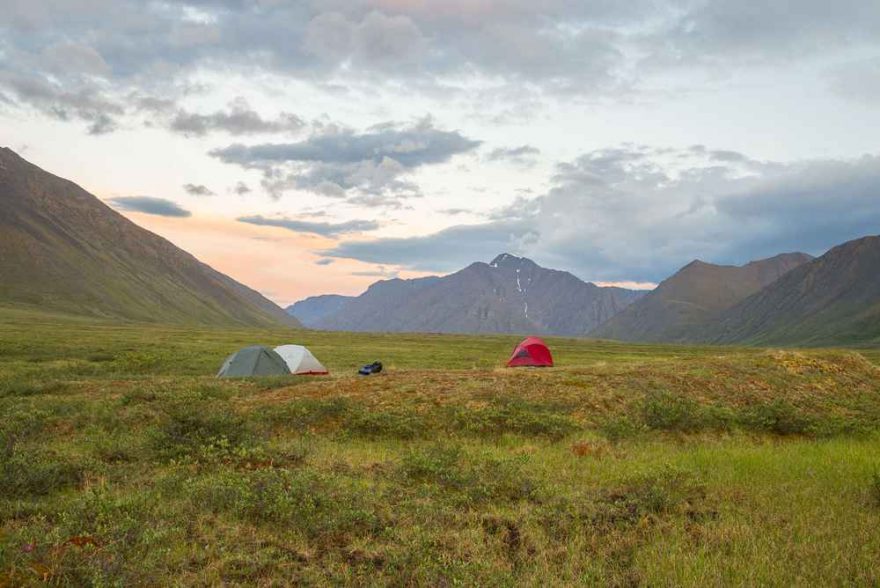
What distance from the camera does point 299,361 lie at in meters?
36.0

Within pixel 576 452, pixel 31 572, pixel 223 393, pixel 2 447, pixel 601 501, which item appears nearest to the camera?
pixel 31 572

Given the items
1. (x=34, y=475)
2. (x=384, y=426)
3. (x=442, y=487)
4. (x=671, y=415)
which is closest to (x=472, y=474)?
(x=442, y=487)

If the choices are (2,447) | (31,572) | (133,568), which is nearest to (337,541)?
(133,568)

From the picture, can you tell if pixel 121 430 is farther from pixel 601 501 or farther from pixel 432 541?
pixel 601 501

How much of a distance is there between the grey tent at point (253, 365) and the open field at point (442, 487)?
1048cm

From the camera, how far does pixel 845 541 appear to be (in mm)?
8227

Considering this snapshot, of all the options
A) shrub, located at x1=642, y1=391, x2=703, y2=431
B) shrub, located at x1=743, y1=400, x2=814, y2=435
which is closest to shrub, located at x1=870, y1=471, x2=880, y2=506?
shrub, located at x1=642, y1=391, x2=703, y2=431

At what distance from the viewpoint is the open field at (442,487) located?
24.4ft

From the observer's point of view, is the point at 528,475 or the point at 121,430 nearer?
the point at 528,475

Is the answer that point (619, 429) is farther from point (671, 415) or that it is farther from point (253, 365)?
point (253, 365)

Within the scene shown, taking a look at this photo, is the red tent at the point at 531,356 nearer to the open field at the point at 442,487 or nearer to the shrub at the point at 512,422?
the open field at the point at 442,487

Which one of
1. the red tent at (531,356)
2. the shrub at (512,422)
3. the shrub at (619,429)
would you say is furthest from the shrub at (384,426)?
the red tent at (531,356)

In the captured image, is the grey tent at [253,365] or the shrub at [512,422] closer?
the shrub at [512,422]

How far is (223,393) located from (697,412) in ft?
55.5
